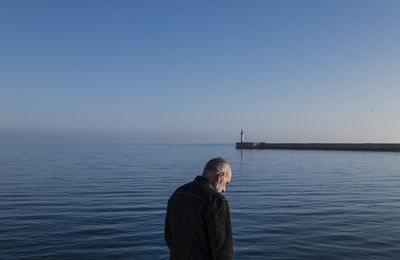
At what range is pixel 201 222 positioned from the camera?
2871 mm

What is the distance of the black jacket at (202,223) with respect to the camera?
112 inches

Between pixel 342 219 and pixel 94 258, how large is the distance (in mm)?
8097

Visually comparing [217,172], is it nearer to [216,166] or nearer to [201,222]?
[216,166]

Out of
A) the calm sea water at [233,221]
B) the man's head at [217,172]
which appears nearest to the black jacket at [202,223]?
the man's head at [217,172]

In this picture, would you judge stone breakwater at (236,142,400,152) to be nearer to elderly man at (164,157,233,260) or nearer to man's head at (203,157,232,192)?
man's head at (203,157,232,192)

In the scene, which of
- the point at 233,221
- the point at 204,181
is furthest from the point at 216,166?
the point at 233,221

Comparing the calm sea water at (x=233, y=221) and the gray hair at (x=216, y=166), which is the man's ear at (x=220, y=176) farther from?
the calm sea water at (x=233, y=221)

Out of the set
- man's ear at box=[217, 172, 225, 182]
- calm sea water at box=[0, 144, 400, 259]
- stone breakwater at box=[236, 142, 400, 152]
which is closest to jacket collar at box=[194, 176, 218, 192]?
man's ear at box=[217, 172, 225, 182]

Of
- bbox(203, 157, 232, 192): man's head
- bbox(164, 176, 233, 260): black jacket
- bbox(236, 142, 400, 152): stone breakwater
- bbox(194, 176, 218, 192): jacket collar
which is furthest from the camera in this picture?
bbox(236, 142, 400, 152): stone breakwater

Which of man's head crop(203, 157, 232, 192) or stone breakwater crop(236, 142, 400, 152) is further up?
man's head crop(203, 157, 232, 192)

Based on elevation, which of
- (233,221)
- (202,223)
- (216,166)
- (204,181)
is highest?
(216,166)

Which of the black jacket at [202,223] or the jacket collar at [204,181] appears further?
the jacket collar at [204,181]

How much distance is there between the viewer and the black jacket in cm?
286

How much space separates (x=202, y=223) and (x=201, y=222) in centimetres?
1
